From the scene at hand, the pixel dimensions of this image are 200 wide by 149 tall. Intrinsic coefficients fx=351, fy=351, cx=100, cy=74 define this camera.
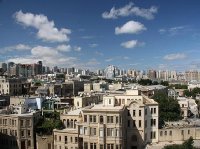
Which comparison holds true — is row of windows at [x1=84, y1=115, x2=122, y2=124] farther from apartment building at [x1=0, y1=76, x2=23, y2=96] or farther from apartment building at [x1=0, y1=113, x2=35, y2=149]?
apartment building at [x1=0, y1=76, x2=23, y2=96]

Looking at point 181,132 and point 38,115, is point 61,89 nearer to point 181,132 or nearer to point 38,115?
point 38,115

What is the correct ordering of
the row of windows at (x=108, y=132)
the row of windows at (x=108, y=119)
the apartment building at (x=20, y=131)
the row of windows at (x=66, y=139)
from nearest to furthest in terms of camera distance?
the row of windows at (x=108, y=119) < the row of windows at (x=108, y=132) < the row of windows at (x=66, y=139) < the apartment building at (x=20, y=131)

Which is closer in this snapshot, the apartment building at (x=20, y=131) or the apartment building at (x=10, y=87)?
the apartment building at (x=20, y=131)

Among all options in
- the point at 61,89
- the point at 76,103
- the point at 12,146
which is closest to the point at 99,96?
the point at 76,103

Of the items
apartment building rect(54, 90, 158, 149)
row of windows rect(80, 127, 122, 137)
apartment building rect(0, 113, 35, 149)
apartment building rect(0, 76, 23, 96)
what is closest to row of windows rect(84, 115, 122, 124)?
apartment building rect(54, 90, 158, 149)

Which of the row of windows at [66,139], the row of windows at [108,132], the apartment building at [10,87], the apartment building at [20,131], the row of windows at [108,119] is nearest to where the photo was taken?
the row of windows at [108,119]

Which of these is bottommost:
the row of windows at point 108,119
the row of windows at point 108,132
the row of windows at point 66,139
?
the row of windows at point 66,139

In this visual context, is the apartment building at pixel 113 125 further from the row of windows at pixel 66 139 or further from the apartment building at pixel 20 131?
the apartment building at pixel 20 131

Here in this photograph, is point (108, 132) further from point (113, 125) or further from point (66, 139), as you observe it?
point (66, 139)

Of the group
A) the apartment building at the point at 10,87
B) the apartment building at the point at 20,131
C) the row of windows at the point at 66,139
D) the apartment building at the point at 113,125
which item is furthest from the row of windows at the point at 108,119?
the apartment building at the point at 10,87
